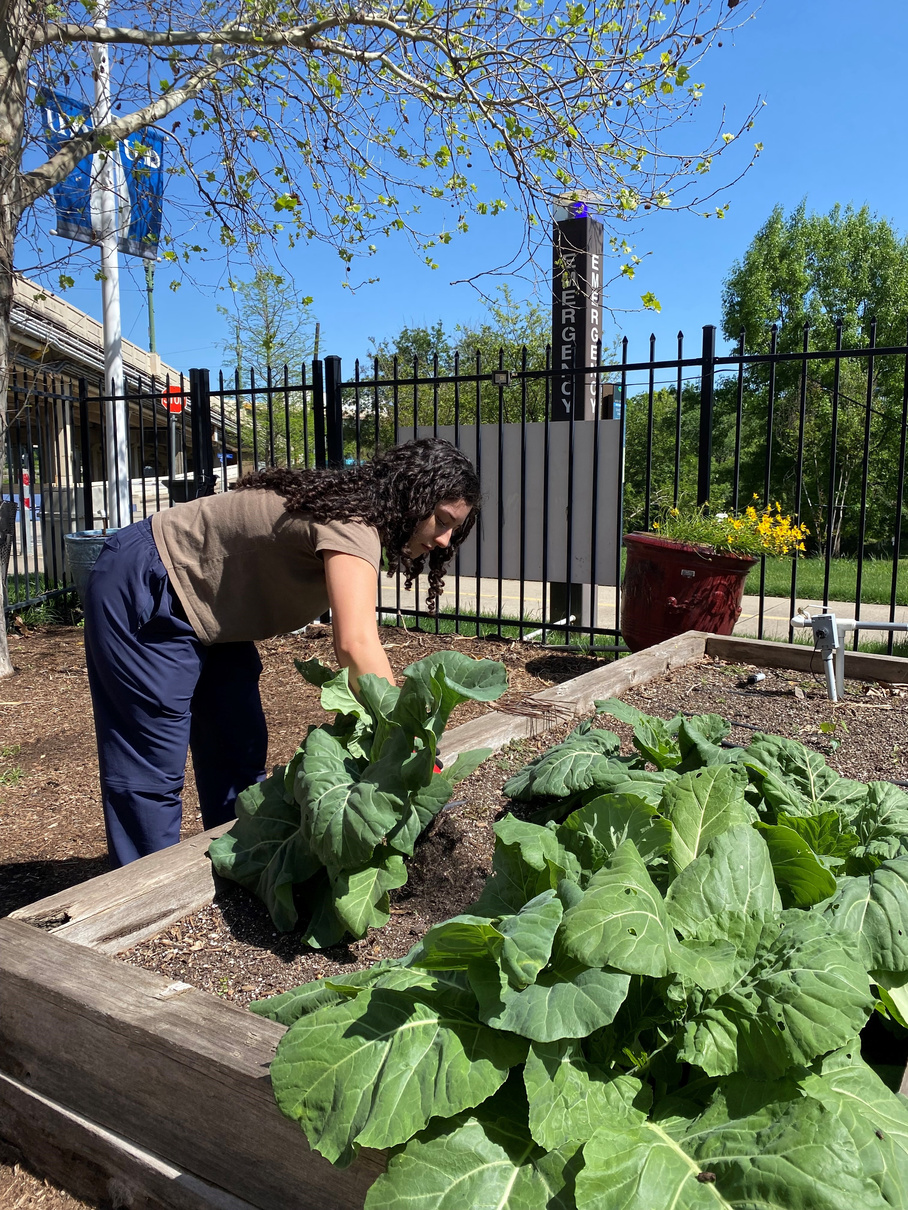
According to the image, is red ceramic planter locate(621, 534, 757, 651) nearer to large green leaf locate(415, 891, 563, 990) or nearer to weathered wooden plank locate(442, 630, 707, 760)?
weathered wooden plank locate(442, 630, 707, 760)

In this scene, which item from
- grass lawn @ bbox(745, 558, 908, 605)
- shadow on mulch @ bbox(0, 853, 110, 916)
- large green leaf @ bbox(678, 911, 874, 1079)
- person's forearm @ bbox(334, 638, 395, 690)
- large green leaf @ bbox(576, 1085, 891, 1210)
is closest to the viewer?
large green leaf @ bbox(576, 1085, 891, 1210)

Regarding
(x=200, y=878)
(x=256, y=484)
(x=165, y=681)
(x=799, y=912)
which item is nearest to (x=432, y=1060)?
(x=799, y=912)

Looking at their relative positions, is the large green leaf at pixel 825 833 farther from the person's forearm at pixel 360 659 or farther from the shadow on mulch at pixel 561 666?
the shadow on mulch at pixel 561 666

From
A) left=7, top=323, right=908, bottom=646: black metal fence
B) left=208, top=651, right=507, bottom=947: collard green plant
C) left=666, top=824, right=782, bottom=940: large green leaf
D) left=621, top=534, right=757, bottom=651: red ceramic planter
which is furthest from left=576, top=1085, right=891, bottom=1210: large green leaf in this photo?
left=621, top=534, right=757, bottom=651: red ceramic planter

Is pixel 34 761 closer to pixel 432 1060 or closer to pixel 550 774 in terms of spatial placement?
pixel 550 774

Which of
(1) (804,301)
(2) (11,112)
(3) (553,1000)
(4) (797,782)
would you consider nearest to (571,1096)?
(3) (553,1000)

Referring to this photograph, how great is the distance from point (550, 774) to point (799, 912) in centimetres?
82

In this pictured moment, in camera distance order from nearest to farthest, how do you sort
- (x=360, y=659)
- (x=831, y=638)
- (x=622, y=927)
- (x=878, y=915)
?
(x=622, y=927) → (x=878, y=915) → (x=360, y=659) → (x=831, y=638)

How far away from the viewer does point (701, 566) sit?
5004 mm

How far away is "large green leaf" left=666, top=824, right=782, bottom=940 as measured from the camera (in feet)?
4.52

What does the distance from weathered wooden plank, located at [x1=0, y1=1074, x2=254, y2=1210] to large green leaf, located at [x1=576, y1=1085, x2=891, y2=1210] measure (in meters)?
0.67

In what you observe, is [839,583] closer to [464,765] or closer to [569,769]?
[569,769]

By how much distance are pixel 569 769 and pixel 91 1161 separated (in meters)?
1.27

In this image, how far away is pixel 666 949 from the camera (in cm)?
121
